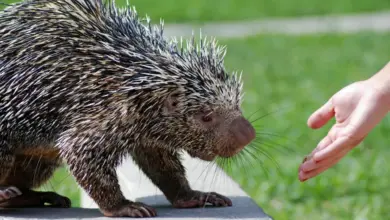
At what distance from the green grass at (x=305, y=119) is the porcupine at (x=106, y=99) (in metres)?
2.32

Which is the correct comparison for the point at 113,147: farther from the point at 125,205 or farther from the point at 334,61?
the point at 334,61

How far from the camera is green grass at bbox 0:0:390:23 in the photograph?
73.2 ft

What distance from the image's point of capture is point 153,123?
474 cm

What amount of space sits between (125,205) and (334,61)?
419 inches

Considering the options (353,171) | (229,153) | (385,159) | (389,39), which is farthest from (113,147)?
(389,39)

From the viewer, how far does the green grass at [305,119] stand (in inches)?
286

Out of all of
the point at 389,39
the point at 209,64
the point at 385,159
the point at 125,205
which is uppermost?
the point at 389,39

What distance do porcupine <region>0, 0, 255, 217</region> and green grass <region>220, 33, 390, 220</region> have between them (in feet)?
7.61

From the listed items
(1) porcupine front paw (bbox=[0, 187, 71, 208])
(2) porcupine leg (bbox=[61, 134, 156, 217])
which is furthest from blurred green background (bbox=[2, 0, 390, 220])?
(2) porcupine leg (bbox=[61, 134, 156, 217])

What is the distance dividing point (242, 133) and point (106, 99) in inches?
28.4

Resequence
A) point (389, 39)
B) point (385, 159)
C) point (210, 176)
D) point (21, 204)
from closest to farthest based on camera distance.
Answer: point (21, 204), point (210, 176), point (385, 159), point (389, 39)

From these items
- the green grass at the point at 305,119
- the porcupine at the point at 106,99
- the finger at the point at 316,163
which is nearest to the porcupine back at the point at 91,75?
the porcupine at the point at 106,99

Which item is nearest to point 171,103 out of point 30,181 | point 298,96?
point 30,181

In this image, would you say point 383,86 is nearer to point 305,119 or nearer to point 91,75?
point 91,75
